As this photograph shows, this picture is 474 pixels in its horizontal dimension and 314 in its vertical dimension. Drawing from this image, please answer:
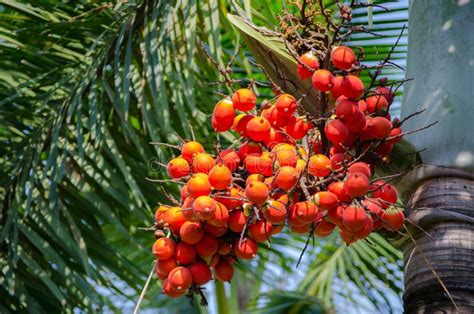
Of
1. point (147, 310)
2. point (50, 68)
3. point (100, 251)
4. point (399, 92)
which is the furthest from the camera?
point (147, 310)

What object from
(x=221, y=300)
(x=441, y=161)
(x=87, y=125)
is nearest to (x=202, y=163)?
(x=441, y=161)

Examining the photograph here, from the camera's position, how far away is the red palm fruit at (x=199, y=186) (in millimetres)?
1362

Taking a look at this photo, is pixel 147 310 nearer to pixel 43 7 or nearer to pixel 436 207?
pixel 43 7

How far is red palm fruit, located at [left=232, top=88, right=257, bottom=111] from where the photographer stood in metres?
1.53

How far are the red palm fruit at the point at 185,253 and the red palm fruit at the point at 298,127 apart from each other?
0.26 m

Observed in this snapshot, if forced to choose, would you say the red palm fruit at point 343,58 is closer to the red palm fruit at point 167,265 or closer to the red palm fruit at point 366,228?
the red palm fruit at point 366,228

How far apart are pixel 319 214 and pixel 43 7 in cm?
179

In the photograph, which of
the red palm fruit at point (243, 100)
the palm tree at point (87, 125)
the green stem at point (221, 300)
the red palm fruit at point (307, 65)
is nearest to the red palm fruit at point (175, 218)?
the red palm fruit at point (243, 100)

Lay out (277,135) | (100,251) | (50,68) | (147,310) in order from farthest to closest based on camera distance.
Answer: (147,310) < (50,68) < (100,251) < (277,135)

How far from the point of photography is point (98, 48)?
2844 mm

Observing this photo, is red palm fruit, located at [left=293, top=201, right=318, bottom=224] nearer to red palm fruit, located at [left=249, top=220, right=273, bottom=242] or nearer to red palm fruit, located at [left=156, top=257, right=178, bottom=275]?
red palm fruit, located at [left=249, top=220, right=273, bottom=242]

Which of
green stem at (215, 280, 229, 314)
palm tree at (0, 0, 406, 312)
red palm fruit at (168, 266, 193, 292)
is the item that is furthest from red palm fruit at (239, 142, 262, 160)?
green stem at (215, 280, 229, 314)

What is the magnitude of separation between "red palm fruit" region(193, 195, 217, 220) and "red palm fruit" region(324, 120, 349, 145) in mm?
230

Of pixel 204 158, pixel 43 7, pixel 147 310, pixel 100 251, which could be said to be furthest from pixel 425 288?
pixel 147 310
